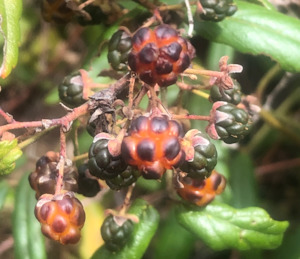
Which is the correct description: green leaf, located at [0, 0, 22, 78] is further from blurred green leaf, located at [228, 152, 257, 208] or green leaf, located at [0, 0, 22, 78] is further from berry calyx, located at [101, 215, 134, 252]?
blurred green leaf, located at [228, 152, 257, 208]

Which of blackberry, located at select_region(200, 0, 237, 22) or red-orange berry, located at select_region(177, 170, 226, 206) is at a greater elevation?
blackberry, located at select_region(200, 0, 237, 22)

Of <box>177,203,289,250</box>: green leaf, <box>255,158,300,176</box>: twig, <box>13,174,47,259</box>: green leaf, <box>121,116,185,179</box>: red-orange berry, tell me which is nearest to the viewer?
<box>121,116,185,179</box>: red-orange berry

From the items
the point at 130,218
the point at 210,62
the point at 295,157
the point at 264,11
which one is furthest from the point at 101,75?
the point at 295,157

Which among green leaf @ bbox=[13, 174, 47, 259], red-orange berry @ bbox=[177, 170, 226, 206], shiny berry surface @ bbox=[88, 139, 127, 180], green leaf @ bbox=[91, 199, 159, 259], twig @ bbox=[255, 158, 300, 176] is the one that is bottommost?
twig @ bbox=[255, 158, 300, 176]

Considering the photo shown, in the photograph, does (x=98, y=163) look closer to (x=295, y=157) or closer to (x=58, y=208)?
(x=58, y=208)

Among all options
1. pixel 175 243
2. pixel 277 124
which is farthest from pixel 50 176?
pixel 277 124

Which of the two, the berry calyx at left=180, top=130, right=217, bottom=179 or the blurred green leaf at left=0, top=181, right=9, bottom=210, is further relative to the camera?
the blurred green leaf at left=0, top=181, right=9, bottom=210

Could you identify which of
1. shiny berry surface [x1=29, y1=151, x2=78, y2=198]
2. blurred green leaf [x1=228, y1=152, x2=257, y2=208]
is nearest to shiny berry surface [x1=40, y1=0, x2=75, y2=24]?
shiny berry surface [x1=29, y1=151, x2=78, y2=198]
